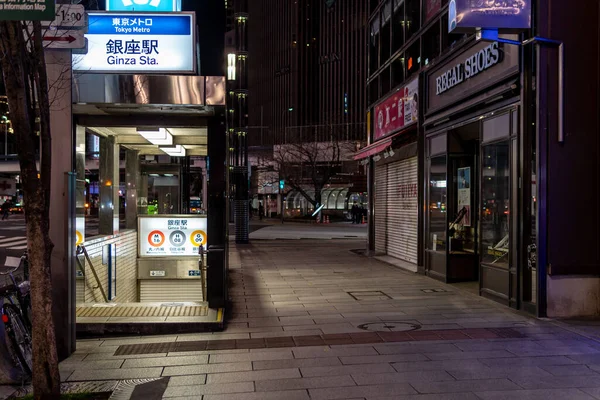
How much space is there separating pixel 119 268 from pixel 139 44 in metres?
4.36

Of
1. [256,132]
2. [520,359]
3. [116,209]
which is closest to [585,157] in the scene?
[520,359]

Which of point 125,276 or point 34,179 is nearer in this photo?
point 34,179

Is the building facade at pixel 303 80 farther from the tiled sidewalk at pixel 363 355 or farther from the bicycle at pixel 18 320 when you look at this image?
the bicycle at pixel 18 320

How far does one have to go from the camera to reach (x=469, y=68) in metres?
10.5

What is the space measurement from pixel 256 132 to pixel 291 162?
96.3 ft

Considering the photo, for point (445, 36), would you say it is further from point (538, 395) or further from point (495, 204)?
point (538, 395)

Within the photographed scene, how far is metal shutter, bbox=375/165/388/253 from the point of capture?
17.3 meters

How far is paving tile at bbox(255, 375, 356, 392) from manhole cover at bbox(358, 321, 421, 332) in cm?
216

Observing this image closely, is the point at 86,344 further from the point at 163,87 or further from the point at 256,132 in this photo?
the point at 256,132

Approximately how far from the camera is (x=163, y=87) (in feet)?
23.6

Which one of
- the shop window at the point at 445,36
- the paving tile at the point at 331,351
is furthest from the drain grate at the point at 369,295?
the shop window at the point at 445,36

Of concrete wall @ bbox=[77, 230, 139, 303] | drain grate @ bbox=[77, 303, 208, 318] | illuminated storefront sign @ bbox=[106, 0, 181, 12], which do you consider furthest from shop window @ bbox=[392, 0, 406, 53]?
drain grate @ bbox=[77, 303, 208, 318]

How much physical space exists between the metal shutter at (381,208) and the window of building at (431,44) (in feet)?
14.8

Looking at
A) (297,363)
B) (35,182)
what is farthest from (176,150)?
(35,182)
